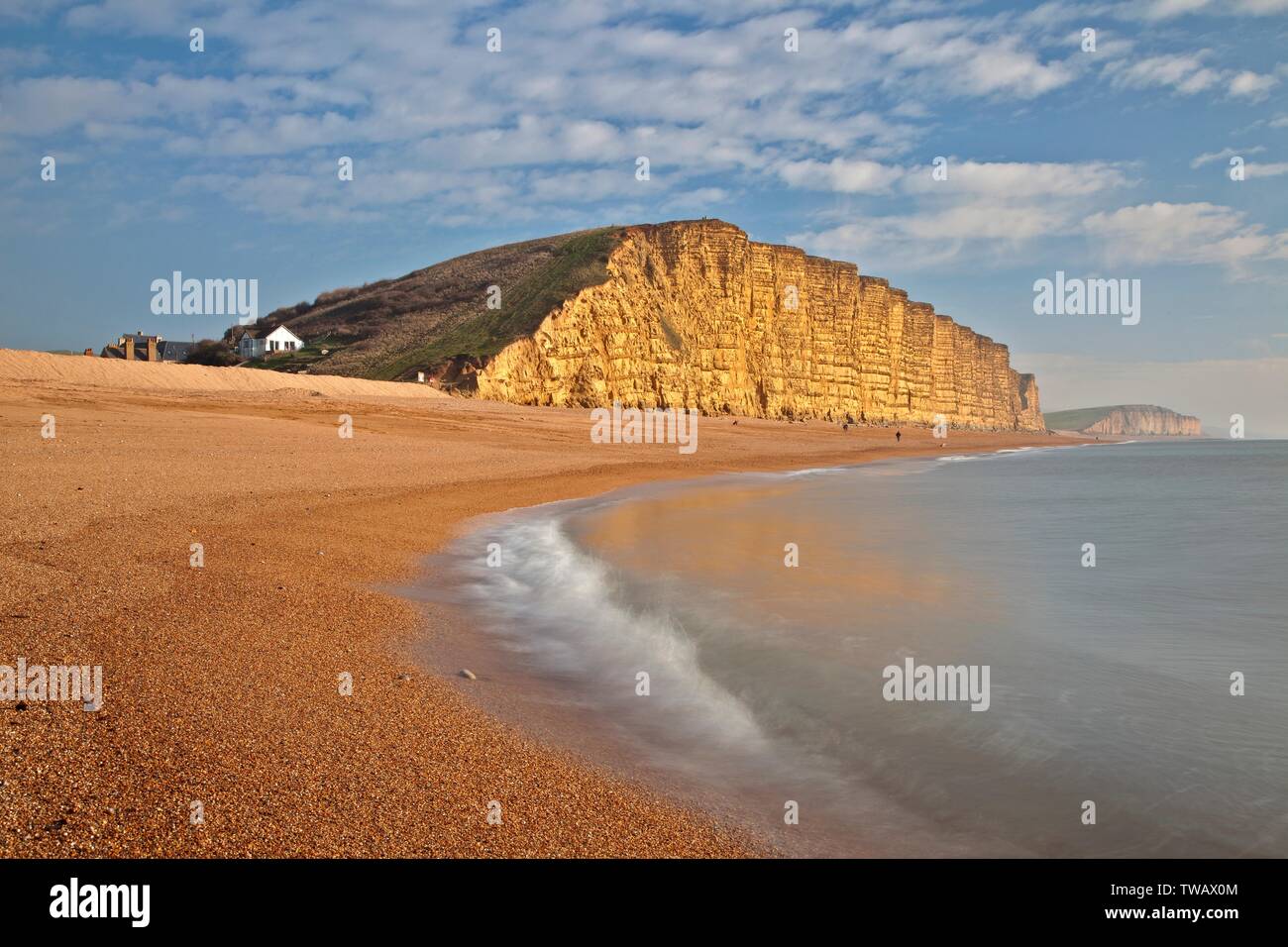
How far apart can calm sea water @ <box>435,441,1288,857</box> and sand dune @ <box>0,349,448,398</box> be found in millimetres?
22733

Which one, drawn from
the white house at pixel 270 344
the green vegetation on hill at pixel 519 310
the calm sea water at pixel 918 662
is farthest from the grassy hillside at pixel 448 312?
the calm sea water at pixel 918 662

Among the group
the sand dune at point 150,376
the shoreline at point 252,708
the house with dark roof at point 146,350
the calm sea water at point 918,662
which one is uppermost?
the house with dark roof at point 146,350

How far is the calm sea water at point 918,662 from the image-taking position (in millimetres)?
4008

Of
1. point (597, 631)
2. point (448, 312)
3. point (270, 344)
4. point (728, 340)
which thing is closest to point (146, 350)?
point (270, 344)

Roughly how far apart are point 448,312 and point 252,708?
→ 5806cm

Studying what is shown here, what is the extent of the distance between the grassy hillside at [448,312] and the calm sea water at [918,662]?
37632mm

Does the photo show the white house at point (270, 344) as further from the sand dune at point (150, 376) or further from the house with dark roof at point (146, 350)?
the sand dune at point (150, 376)

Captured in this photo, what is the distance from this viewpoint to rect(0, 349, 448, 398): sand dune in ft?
86.5

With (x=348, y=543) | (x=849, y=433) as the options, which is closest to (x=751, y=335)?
(x=849, y=433)
